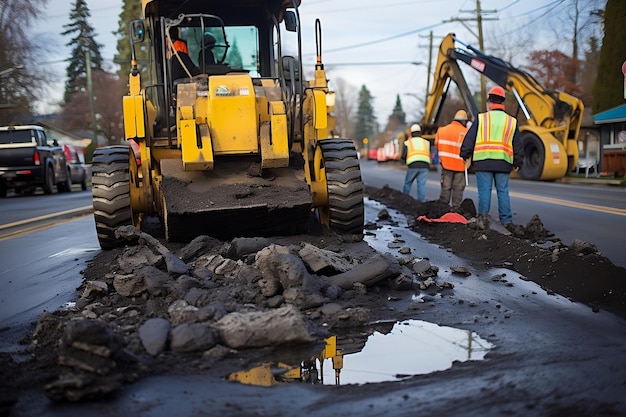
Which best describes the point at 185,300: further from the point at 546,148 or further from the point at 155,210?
the point at 546,148

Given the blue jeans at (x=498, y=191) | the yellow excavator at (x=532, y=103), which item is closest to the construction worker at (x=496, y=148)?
the blue jeans at (x=498, y=191)

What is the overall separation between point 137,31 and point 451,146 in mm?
5726

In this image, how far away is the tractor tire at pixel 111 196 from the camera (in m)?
8.18

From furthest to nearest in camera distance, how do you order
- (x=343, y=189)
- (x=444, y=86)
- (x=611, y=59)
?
(x=444, y=86) < (x=611, y=59) < (x=343, y=189)

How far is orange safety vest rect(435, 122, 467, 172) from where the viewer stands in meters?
11.9

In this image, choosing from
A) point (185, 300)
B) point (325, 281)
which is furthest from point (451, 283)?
point (185, 300)

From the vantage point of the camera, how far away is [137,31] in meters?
8.70

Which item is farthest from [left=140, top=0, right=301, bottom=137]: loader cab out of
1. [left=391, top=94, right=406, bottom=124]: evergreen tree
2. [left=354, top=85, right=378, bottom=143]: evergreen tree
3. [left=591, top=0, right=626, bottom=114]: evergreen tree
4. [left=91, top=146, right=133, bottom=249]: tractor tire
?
[left=354, top=85, right=378, bottom=143]: evergreen tree

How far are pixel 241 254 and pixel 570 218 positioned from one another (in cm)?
637

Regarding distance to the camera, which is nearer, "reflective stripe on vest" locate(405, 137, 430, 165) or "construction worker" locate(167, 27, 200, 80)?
"construction worker" locate(167, 27, 200, 80)

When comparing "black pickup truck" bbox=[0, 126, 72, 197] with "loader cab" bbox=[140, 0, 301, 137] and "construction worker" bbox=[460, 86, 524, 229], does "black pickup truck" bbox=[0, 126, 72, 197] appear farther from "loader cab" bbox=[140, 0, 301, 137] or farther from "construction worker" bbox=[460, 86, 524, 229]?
"construction worker" bbox=[460, 86, 524, 229]

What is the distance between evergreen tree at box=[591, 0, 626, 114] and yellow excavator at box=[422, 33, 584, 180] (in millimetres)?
1715

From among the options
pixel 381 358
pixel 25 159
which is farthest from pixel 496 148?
pixel 25 159

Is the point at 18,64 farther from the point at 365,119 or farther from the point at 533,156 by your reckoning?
the point at 365,119
